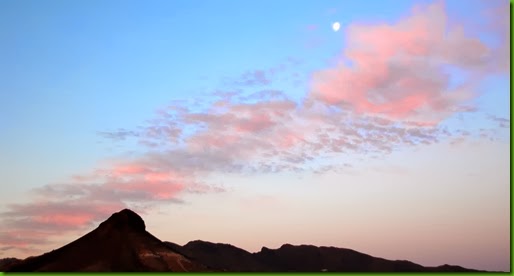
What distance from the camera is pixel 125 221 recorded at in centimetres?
11350

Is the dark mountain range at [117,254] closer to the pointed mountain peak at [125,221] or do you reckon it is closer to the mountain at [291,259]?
the pointed mountain peak at [125,221]

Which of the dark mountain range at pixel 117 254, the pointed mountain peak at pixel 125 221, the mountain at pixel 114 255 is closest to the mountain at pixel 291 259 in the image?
the dark mountain range at pixel 117 254

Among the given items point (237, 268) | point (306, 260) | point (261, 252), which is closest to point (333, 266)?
point (306, 260)

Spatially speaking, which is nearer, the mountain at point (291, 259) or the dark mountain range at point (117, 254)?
the dark mountain range at point (117, 254)

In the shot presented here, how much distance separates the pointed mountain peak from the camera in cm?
11204

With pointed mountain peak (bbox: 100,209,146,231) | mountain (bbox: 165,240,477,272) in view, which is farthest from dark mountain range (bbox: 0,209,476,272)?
mountain (bbox: 165,240,477,272)

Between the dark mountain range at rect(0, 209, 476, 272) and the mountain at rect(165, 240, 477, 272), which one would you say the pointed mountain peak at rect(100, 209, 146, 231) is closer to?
the dark mountain range at rect(0, 209, 476, 272)

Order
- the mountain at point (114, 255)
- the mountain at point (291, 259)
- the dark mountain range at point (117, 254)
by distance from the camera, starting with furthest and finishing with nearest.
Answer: the mountain at point (291, 259) → the dark mountain range at point (117, 254) → the mountain at point (114, 255)

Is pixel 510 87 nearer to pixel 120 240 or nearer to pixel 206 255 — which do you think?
pixel 120 240

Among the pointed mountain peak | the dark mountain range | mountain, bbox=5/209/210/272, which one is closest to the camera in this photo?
mountain, bbox=5/209/210/272

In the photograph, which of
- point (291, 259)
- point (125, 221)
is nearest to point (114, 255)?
point (125, 221)

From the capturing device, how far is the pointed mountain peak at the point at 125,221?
368ft

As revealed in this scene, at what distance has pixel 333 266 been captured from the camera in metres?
190

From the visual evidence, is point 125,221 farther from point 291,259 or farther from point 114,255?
point 291,259
